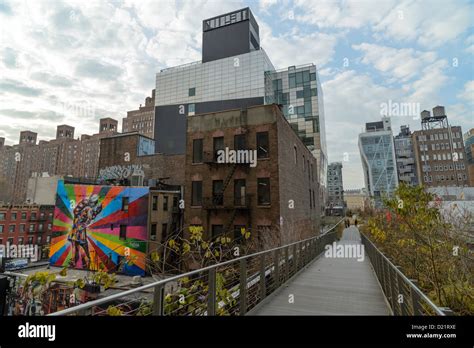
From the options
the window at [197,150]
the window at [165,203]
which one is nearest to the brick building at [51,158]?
the window at [165,203]

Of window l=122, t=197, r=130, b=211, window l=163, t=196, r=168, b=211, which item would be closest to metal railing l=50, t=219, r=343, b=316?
window l=163, t=196, r=168, b=211

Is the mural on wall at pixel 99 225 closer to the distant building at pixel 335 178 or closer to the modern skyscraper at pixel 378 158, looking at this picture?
the modern skyscraper at pixel 378 158

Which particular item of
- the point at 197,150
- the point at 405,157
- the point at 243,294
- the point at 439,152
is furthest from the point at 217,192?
the point at 405,157

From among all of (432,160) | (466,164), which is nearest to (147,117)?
(432,160)

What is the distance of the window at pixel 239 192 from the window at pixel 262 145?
2.76 m

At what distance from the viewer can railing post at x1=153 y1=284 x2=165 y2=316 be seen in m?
3.21

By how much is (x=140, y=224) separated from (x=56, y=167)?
106 metres

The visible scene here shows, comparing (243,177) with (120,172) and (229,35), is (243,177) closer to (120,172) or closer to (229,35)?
(120,172)

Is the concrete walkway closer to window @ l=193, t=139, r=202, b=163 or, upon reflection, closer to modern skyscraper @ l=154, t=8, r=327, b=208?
window @ l=193, t=139, r=202, b=163

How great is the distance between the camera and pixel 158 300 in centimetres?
325

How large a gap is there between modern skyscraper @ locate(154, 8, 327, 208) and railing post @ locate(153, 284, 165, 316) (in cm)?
4862

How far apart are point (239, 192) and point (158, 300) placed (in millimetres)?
18244

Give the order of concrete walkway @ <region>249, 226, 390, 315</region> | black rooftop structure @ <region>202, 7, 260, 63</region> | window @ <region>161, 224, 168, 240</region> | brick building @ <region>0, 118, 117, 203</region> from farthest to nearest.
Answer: brick building @ <region>0, 118, 117, 203</region>, black rooftop structure @ <region>202, 7, 260, 63</region>, window @ <region>161, 224, 168, 240</region>, concrete walkway @ <region>249, 226, 390, 315</region>
